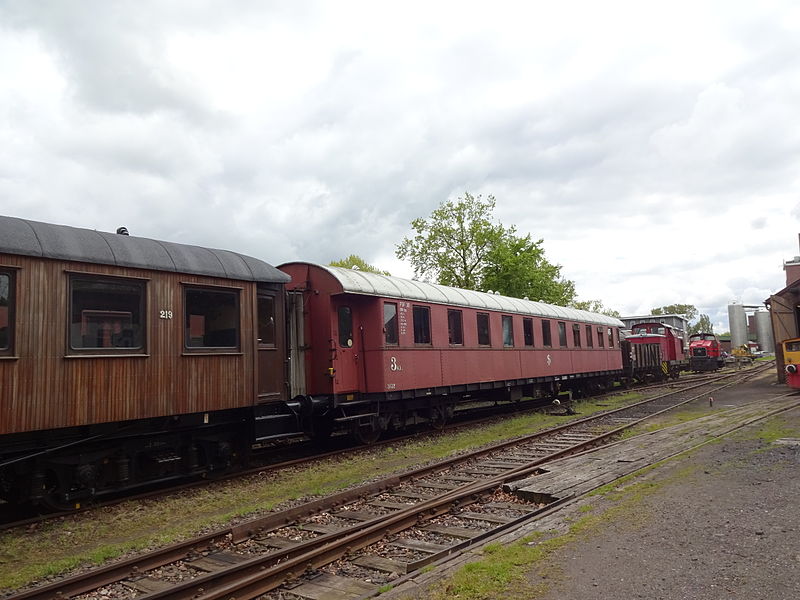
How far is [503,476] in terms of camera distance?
8320mm

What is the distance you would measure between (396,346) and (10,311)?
7.26 metres

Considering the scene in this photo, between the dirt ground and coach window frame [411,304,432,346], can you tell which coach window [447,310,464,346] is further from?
the dirt ground

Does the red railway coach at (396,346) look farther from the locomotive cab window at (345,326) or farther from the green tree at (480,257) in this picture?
the green tree at (480,257)

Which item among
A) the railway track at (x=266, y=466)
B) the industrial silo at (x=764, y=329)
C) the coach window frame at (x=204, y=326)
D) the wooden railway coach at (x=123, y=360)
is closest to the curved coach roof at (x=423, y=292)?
the wooden railway coach at (x=123, y=360)

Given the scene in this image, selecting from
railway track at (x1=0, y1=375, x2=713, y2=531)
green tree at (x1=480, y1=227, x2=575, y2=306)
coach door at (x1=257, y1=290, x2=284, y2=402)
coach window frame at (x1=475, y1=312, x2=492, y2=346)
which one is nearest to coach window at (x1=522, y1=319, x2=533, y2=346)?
railway track at (x1=0, y1=375, x2=713, y2=531)

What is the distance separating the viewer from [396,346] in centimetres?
1234

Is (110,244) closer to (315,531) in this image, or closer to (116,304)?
(116,304)

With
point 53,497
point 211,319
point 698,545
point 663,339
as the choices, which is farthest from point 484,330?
point 663,339

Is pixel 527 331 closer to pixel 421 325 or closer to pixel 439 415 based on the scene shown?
pixel 439 415

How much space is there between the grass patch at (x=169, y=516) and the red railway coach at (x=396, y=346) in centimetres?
134

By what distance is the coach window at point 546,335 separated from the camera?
19469 mm

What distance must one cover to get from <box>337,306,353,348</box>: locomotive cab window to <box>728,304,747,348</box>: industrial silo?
191 feet

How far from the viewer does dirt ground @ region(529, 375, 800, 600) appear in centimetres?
424

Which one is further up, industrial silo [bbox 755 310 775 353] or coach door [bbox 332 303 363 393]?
industrial silo [bbox 755 310 775 353]
